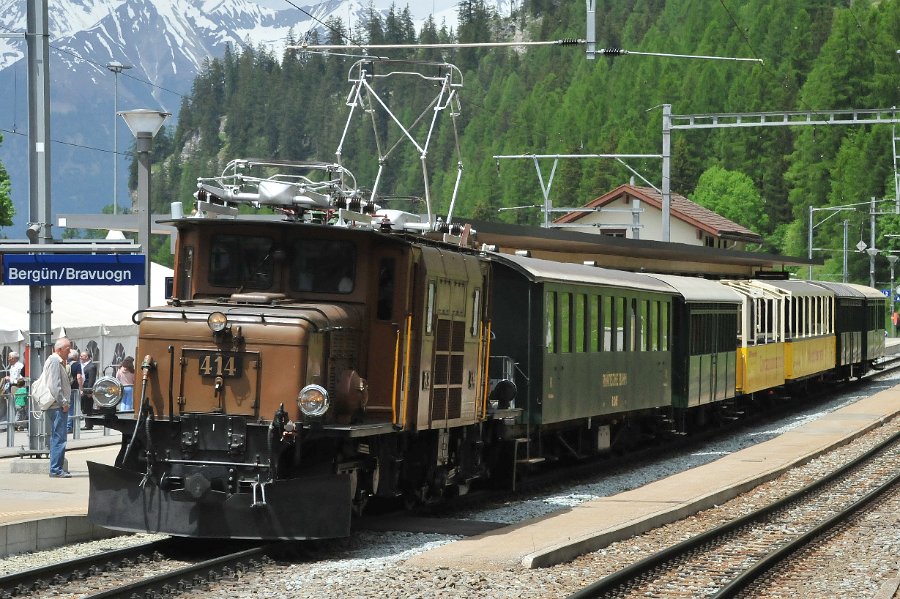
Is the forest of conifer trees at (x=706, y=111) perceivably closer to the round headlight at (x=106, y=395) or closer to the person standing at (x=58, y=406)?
the person standing at (x=58, y=406)

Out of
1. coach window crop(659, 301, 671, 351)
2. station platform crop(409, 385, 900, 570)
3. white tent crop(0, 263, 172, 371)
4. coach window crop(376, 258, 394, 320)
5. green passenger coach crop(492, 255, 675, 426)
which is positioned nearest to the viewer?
station platform crop(409, 385, 900, 570)

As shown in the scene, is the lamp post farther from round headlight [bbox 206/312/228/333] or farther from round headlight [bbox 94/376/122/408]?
round headlight [bbox 206/312/228/333]

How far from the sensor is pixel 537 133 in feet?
493

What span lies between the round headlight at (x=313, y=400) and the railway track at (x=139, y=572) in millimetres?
1308

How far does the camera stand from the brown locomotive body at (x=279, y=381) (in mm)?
12016

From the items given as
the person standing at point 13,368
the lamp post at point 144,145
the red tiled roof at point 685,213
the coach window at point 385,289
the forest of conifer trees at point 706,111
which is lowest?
the person standing at point 13,368

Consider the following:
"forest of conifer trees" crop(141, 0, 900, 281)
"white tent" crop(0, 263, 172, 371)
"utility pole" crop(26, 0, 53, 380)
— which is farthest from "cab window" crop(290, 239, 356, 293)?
"forest of conifer trees" crop(141, 0, 900, 281)

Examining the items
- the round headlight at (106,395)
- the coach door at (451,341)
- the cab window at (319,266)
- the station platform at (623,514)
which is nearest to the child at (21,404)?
the coach door at (451,341)

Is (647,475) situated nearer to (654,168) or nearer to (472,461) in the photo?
(472,461)

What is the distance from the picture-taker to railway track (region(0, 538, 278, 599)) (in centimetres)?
1048

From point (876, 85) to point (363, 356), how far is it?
10159cm

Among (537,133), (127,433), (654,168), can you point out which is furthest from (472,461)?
(537,133)

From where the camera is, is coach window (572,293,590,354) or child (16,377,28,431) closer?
coach window (572,293,590,354)

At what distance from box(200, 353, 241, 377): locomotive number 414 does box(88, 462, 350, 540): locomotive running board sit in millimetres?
999
